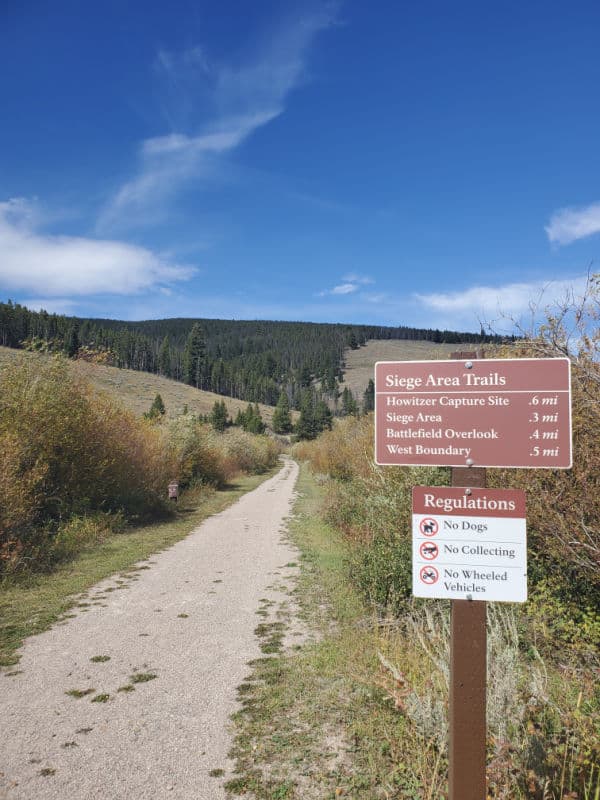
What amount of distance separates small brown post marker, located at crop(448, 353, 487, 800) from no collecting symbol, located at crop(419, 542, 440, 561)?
10.9 inches

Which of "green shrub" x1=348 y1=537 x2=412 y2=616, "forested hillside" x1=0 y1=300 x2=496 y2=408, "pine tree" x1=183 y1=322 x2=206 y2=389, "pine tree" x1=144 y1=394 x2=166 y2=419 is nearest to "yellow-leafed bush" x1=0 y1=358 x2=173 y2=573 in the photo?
"pine tree" x1=144 y1=394 x2=166 y2=419

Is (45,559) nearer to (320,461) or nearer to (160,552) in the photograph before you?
(160,552)

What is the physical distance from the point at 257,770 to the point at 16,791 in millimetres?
1632

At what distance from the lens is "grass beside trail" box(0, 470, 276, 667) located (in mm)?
6371

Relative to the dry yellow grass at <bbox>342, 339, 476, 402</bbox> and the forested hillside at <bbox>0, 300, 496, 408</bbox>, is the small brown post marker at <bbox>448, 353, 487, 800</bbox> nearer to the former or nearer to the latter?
the forested hillside at <bbox>0, 300, 496, 408</bbox>

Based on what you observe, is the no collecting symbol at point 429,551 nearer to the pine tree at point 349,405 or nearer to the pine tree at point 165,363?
the pine tree at point 349,405

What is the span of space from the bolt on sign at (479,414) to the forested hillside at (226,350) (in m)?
79.8

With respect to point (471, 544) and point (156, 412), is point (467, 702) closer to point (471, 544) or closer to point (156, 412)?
point (471, 544)

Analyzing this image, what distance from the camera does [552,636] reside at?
5.41m

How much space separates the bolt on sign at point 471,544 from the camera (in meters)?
2.53

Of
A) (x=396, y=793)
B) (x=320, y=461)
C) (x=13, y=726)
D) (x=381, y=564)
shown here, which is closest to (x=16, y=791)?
(x=13, y=726)

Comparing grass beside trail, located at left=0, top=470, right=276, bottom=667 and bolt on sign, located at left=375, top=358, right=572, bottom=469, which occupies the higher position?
bolt on sign, located at left=375, top=358, right=572, bottom=469

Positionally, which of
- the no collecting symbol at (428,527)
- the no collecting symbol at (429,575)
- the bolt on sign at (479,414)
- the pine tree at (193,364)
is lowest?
the no collecting symbol at (429,575)

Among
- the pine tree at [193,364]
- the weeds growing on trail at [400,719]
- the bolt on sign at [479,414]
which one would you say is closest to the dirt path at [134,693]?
the weeds growing on trail at [400,719]
